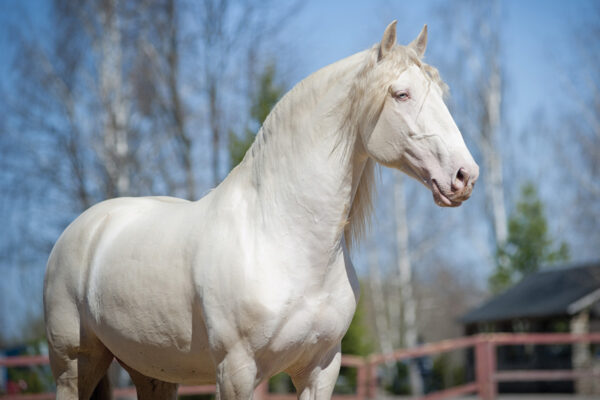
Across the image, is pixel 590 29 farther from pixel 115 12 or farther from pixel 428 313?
pixel 428 313

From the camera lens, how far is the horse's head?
6.86ft

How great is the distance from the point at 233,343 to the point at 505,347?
2065cm

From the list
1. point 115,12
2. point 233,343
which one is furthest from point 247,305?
point 115,12

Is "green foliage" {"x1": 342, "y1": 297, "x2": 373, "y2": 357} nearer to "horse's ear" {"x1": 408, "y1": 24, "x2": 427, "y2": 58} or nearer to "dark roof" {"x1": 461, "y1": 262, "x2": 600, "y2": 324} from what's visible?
"dark roof" {"x1": 461, "y1": 262, "x2": 600, "y2": 324}

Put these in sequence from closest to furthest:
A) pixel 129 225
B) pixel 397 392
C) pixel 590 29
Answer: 1. pixel 129 225
2. pixel 590 29
3. pixel 397 392

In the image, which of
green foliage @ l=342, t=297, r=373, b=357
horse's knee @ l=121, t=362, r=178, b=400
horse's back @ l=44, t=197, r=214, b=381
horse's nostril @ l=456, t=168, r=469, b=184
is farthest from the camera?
green foliage @ l=342, t=297, r=373, b=357

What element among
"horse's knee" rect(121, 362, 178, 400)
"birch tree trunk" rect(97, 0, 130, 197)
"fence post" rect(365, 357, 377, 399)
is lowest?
"fence post" rect(365, 357, 377, 399)

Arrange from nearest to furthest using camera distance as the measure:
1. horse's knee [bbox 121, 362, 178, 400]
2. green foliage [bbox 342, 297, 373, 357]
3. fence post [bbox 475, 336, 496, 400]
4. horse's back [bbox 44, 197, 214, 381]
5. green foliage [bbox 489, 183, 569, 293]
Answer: horse's back [bbox 44, 197, 214, 381] < horse's knee [bbox 121, 362, 178, 400] < fence post [bbox 475, 336, 496, 400] < green foliage [bbox 342, 297, 373, 357] < green foliage [bbox 489, 183, 569, 293]

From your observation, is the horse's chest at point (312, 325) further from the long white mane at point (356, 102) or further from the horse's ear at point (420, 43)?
the horse's ear at point (420, 43)

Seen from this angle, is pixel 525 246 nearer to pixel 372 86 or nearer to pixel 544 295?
pixel 544 295

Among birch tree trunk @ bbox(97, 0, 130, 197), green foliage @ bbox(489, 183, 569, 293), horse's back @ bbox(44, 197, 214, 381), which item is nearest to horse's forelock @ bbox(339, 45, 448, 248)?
horse's back @ bbox(44, 197, 214, 381)

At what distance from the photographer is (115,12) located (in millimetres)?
11992

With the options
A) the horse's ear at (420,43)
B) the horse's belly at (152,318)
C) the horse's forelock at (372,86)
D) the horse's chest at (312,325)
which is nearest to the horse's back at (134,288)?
the horse's belly at (152,318)

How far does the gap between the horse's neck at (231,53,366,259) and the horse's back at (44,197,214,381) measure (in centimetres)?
38
